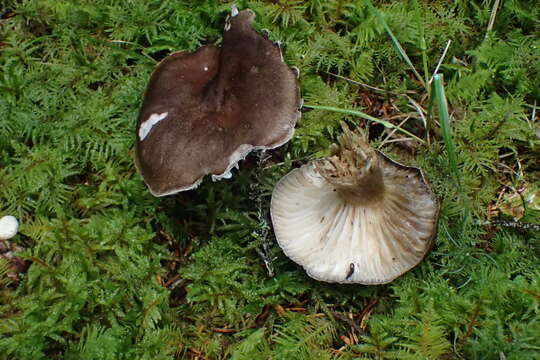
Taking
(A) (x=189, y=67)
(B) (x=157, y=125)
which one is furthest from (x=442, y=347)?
(A) (x=189, y=67)

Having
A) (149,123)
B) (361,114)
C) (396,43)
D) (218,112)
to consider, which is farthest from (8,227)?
(396,43)

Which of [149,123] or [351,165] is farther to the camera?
[149,123]

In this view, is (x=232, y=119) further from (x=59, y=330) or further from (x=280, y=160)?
(x=59, y=330)

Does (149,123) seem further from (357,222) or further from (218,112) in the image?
(357,222)

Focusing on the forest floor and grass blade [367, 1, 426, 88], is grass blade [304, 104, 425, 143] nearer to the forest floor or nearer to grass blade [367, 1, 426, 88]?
the forest floor

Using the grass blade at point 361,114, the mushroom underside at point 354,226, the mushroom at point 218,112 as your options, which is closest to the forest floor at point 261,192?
the grass blade at point 361,114

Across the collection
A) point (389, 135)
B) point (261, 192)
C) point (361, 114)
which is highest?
point (361, 114)

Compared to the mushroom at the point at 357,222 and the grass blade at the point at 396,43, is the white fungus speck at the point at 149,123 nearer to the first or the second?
the mushroom at the point at 357,222

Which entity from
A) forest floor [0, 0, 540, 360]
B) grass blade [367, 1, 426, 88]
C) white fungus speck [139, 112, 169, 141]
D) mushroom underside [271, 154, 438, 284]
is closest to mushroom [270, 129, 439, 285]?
mushroom underside [271, 154, 438, 284]
